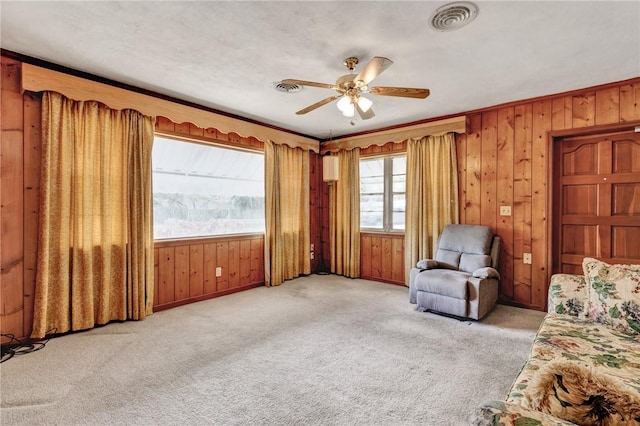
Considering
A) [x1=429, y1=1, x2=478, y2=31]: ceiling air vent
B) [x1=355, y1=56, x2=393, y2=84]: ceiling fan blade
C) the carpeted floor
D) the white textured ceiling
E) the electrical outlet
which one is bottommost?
the carpeted floor

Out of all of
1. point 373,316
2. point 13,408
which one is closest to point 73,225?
point 13,408

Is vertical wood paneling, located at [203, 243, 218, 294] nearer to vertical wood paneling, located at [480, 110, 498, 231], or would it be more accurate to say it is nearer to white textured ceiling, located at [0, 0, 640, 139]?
white textured ceiling, located at [0, 0, 640, 139]

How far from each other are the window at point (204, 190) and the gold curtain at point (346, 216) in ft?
4.49

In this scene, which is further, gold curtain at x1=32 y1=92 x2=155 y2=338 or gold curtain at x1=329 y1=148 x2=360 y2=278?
gold curtain at x1=329 y1=148 x2=360 y2=278

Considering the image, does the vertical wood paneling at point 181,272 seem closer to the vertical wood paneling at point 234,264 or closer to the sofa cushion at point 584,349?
the vertical wood paneling at point 234,264

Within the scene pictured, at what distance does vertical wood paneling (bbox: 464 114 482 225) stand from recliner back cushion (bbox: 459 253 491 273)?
0.60m

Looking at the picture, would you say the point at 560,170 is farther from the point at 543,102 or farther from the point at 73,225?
the point at 73,225

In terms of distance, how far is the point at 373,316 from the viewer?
3562mm

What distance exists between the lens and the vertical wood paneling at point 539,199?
370 cm

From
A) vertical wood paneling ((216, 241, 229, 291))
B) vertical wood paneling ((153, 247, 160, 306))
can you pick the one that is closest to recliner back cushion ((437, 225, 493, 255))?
vertical wood paneling ((216, 241, 229, 291))

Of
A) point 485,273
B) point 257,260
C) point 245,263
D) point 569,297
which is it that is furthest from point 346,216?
point 569,297

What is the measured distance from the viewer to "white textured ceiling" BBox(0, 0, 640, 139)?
2057 millimetres

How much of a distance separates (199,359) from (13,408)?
1083 millimetres

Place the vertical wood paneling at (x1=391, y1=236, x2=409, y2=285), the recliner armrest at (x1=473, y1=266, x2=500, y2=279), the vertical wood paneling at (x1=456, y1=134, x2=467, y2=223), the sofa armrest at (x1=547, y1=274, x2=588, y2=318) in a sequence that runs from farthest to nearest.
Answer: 1. the vertical wood paneling at (x1=391, y1=236, x2=409, y2=285)
2. the vertical wood paneling at (x1=456, y1=134, x2=467, y2=223)
3. the recliner armrest at (x1=473, y1=266, x2=500, y2=279)
4. the sofa armrest at (x1=547, y1=274, x2=588, y2=318)
